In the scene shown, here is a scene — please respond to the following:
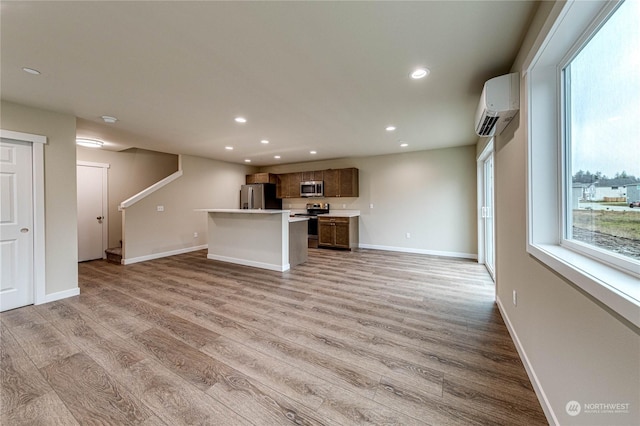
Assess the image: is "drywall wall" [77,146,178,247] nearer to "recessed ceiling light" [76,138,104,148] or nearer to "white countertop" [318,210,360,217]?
"recessed ceiling light" [76,138,104,148]

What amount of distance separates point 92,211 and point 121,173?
3.50ft

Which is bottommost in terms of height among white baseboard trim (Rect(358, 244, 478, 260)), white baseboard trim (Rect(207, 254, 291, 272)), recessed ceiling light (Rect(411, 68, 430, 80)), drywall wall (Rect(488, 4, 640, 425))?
white baseboard trim (Rect(207, 254, 291, 272))

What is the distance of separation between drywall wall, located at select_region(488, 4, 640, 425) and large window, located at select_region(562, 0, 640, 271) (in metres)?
0.25

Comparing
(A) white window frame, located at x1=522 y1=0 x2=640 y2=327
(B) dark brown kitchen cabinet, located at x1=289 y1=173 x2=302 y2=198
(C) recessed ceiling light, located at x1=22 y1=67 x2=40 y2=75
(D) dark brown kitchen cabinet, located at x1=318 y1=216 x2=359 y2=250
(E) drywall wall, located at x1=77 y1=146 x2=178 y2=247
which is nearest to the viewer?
(A) white window frame, located at x1=522 y1=0 x2=640 y2=327

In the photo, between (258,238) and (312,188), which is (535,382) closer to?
(258,238)

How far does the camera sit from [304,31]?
178 centimetres

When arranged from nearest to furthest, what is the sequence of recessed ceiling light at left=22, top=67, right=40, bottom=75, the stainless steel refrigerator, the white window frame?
the white window frame → recessed ceiling light at left=22, top=67, right=40, bottom=75 → the stainless steel refrigerator

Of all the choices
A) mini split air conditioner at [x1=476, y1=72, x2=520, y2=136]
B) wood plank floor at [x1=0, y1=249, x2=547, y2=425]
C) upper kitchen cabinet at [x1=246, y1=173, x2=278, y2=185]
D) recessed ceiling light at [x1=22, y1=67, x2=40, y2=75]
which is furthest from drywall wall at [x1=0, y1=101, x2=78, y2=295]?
mini split air conditioner at [x1=476, y1=72, x2=520, y2=136]

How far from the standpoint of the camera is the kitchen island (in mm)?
4570

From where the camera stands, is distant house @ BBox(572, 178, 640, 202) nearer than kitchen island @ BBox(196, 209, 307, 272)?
Yes

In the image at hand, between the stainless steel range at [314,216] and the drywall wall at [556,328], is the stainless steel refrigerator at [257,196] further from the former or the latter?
the drywall wall at [556,328]

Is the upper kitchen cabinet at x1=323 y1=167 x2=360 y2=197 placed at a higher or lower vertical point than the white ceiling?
lower

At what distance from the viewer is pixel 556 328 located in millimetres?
1391

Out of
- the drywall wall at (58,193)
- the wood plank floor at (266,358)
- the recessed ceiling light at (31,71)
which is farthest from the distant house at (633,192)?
the drywall wall at (58,193)
